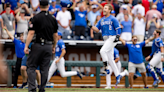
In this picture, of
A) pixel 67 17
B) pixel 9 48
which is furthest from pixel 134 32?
pixel 9 48

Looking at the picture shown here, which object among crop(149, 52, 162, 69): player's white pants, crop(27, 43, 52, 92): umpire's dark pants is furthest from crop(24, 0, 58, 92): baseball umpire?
crop(149, 52, 162, 69): player's white pants

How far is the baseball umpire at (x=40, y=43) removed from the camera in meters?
6.07

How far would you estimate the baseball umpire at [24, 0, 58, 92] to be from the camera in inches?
239

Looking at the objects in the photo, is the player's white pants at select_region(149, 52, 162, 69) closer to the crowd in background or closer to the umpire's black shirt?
the crowd in background

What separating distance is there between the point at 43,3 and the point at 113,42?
10.5ft

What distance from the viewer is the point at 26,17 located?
12930mm

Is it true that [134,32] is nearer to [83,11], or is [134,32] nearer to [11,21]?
[83,11]

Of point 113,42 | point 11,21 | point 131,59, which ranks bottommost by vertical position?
→ point 131,59

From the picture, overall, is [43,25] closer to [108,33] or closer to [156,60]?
[108,33]

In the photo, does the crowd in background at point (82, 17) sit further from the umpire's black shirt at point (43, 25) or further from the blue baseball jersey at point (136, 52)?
the umpire's black shirt at point (43, 25)

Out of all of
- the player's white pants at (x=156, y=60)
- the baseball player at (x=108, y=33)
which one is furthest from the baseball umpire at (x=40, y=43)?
the player's white pants at (x=156, y=60)

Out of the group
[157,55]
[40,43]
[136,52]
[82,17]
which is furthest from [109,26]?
[82,17]

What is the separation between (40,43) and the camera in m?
6.15

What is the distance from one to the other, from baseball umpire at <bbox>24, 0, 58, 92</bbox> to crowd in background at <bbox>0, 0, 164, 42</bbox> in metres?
6.33
